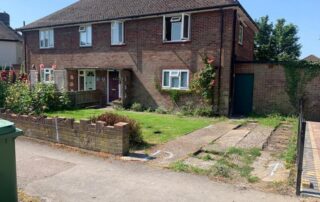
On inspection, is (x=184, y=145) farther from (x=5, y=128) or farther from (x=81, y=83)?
(x=81, y=83)

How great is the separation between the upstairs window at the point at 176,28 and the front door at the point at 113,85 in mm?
4416

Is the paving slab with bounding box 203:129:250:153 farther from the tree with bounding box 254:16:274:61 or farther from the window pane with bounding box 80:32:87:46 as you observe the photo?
the tree with bounding box 254:16:274:61

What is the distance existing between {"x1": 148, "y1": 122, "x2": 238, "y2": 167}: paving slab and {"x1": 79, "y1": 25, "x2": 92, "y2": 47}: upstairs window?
11.4 meters

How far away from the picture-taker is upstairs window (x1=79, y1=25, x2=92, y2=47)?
19.2m

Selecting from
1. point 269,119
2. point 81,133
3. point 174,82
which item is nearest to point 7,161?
point 81,133

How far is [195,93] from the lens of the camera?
15.1 m

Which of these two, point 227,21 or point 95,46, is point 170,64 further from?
point 95,46

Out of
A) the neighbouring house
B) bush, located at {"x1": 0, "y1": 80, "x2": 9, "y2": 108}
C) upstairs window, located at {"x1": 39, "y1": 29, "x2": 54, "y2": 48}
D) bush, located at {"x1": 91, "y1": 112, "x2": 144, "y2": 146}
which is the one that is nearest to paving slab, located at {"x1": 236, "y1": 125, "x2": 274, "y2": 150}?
bush, located at {"x1": 91, "y1": 112, "x2": 144, "y2": 146}

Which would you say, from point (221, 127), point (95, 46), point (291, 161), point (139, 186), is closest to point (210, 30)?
point (221, 127)

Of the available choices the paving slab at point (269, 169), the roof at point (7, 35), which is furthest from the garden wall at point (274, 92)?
the roof at point (7, 35)

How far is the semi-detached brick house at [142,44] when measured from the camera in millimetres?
14555

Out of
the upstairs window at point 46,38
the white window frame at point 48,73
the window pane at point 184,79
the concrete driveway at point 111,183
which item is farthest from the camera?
the white window frame at point 48,73

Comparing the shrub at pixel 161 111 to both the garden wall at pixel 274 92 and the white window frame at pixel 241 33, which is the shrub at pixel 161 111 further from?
the white window frame at pixel 241 33

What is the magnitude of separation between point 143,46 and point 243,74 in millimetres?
5840
